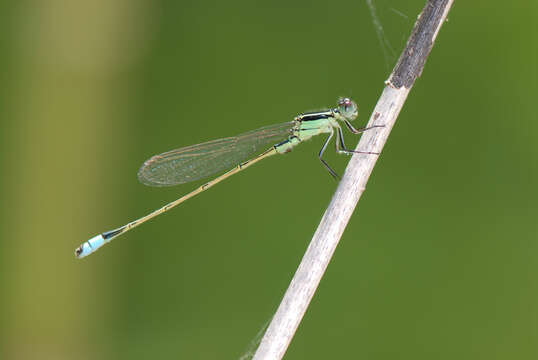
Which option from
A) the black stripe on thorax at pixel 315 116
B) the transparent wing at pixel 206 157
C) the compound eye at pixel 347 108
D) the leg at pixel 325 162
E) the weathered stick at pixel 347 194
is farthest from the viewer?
the transparent wing at pixel 206 157

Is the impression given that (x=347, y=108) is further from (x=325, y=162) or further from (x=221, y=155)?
(x=221, y=155)

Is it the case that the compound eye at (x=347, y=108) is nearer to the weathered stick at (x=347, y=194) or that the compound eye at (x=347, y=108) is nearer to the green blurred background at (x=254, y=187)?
the green blurred background at (x=254, y=187)

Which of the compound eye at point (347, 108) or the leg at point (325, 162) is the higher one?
the compound eye at point (347, 108)

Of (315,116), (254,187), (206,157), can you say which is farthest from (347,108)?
(206,157)

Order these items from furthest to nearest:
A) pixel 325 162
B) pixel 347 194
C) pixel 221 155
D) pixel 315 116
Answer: pixel 221 155
pixel 315 116
pixel 325 162
pixel 347 194

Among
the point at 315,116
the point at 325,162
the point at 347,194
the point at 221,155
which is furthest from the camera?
the point at 221,155

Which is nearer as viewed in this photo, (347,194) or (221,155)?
(347,194)

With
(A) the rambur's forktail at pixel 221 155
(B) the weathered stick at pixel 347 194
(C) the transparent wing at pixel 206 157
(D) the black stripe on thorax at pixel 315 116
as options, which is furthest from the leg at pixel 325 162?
(B) the weathered stick at pixel 347 194

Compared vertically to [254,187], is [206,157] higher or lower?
higher
